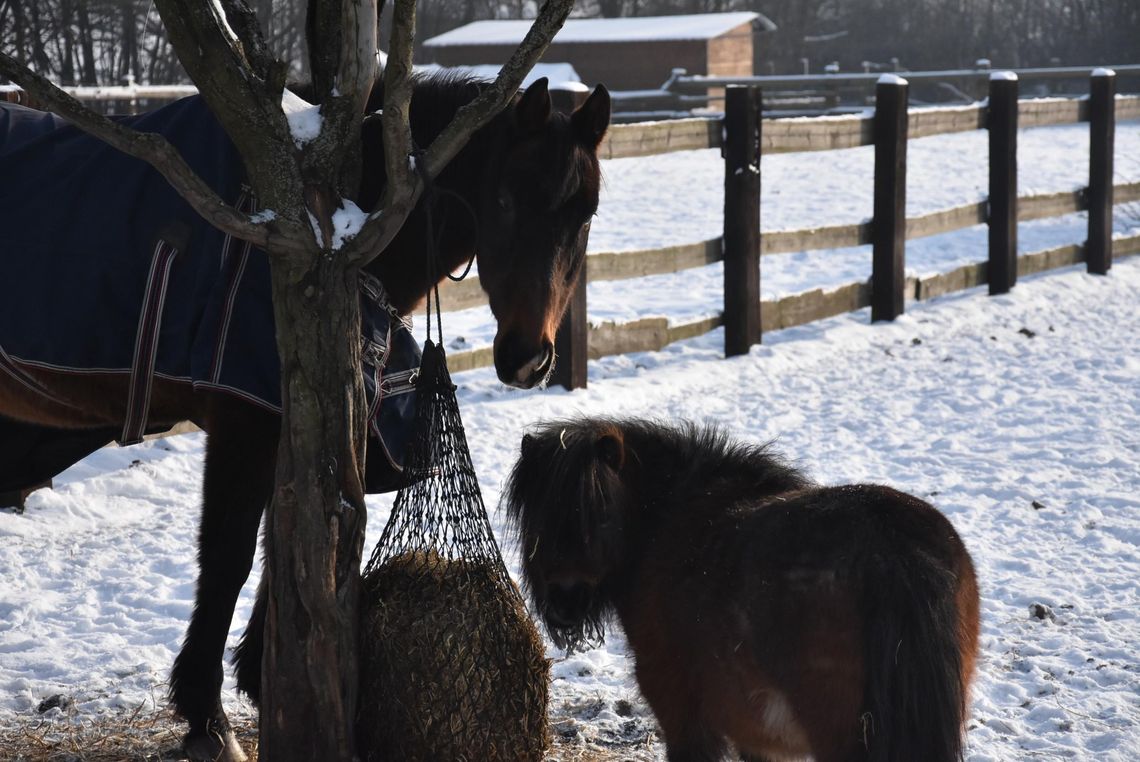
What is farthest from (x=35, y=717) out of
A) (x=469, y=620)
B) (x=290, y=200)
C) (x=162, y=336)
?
(x=290, y=200)

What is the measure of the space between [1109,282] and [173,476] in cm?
858

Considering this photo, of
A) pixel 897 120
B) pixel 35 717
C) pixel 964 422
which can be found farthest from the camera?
pixel 897 120

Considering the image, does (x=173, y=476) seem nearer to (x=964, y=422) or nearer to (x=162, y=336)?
(x=162, y=336)

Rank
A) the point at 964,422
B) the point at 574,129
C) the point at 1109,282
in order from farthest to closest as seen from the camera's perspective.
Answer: the point at 1109,282 → the point at 964,422 → the point at 574,129

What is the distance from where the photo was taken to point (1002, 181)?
971 centimetres

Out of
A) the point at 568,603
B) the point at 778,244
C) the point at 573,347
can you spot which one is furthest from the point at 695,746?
the point at 778,244

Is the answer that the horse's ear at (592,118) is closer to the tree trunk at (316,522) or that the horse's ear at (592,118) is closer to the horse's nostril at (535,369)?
the horse's nostril at (535,369)

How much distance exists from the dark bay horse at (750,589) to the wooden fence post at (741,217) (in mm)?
4732

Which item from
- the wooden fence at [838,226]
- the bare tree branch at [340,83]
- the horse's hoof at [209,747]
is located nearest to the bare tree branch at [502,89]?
the bare tree branch at [340,83]

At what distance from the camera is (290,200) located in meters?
2.36

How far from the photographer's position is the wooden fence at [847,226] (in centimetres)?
720

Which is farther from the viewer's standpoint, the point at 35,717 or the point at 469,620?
the point at 35,717

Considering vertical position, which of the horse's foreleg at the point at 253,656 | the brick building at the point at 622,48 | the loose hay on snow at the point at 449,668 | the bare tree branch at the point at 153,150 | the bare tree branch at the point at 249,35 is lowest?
the horse's foreleg at the point at 253,656

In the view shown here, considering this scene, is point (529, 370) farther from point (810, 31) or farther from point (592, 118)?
point (810, 31)
